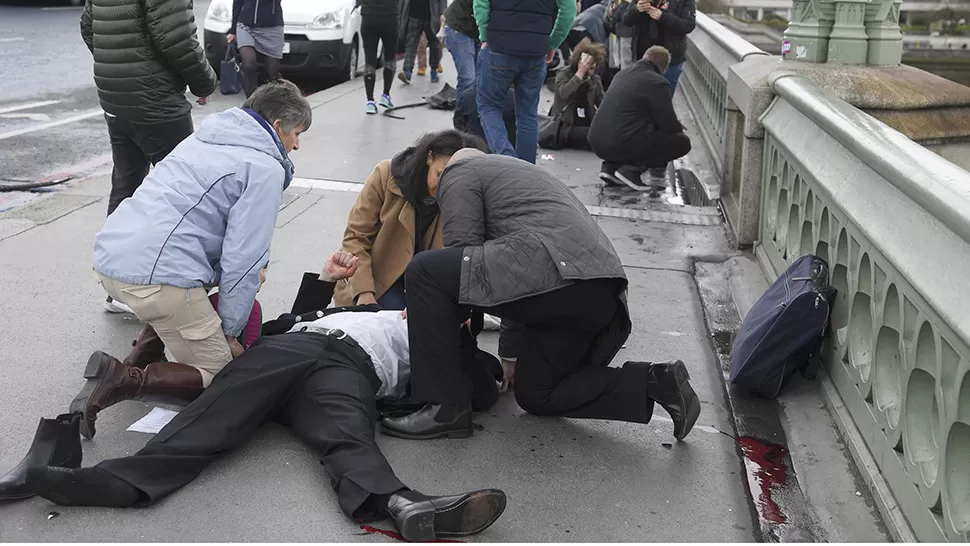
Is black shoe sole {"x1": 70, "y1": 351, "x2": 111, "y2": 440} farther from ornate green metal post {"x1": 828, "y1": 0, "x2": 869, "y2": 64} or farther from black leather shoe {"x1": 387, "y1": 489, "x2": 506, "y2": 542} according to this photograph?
ornate green metal post {"x1": 828, "y1": 0, "x2": 869, "y2": 64}

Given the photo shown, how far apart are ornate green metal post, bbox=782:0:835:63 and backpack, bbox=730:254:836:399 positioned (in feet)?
8.73

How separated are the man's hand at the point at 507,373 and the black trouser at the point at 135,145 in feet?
7.29

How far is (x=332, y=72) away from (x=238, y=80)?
7.16 feet

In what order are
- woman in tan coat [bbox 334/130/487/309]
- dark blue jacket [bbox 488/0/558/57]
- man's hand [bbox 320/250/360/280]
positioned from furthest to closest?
dark blue jacket [bbox 488/0/558/57]
woman in tan coat [bbox 334/130/487/309]
man's hand [bbox 320/250/360/280]

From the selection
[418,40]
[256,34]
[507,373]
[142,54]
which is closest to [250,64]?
[256,34]

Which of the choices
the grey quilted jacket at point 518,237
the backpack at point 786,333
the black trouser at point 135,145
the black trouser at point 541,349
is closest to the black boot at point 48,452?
the black trouser at point 541,349

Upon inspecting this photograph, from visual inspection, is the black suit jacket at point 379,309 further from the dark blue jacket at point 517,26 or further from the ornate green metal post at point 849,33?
the dark blue jacket at point 517,26

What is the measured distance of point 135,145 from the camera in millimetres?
5590

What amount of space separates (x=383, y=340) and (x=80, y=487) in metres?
1.31

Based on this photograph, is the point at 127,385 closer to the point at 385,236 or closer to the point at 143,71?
the point at 385,236

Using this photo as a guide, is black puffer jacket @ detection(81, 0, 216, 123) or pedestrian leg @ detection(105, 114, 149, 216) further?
pedestrian leg @ detection(105, 114, 149, 216)

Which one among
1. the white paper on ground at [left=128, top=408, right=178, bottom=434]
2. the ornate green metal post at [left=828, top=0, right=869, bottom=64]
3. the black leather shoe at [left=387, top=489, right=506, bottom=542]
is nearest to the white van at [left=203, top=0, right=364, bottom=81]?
the ornate green metal post at [left=828, top=0, right=869, bottom=64]

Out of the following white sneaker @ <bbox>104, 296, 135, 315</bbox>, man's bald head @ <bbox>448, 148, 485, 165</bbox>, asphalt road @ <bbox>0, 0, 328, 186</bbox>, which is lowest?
asphalt road @ <bbox>0, 0, 328, 186</bbox>

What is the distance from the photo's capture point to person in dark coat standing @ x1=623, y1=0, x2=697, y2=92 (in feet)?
33.6
